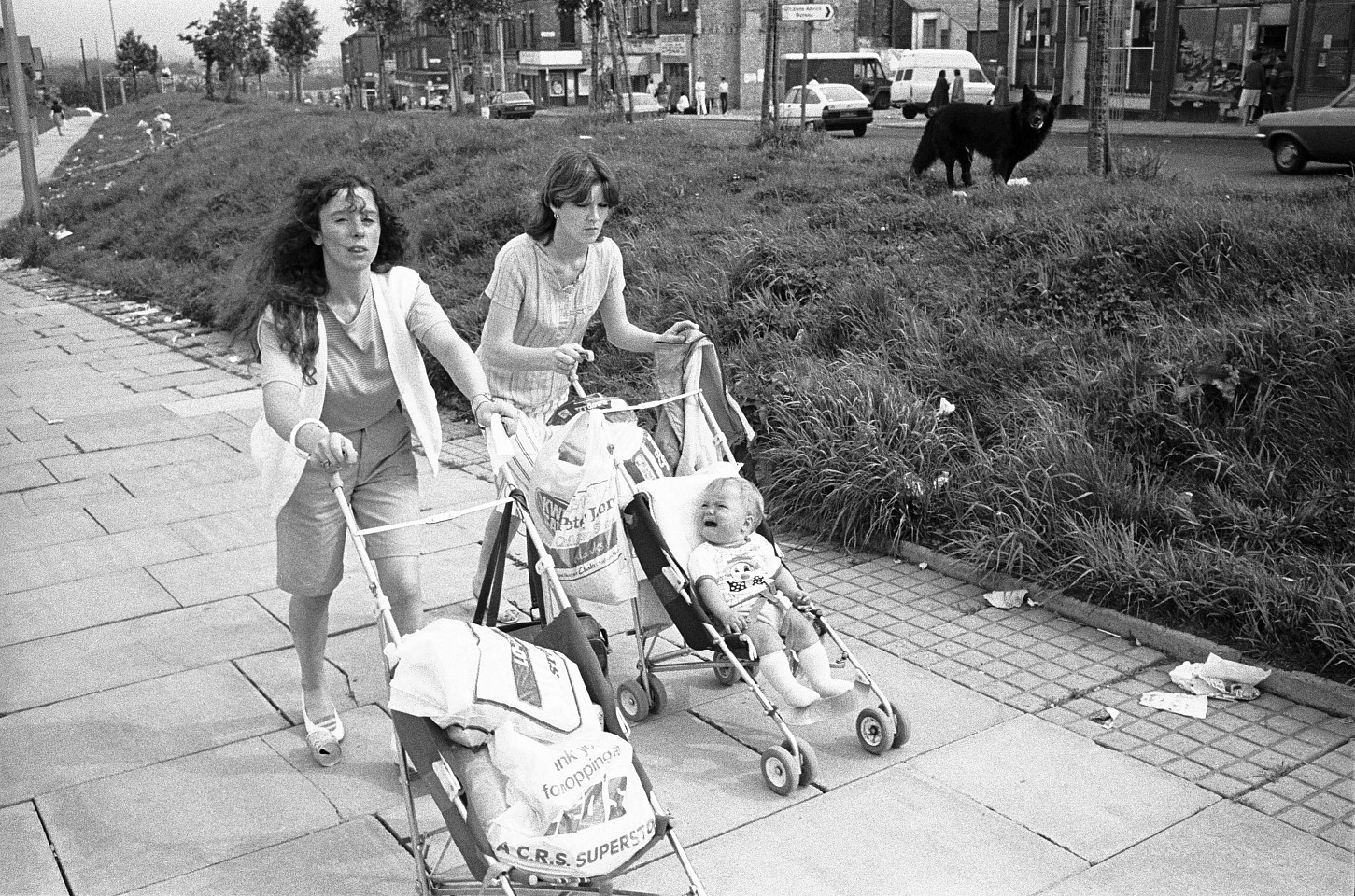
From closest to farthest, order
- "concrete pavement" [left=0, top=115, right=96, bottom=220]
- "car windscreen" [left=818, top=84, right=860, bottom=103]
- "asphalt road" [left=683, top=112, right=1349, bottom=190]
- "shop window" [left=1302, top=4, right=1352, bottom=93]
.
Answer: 1. "asphalt road" [left=683, top=112, right=1349, bottom=190]
2. "shop window" [left=1302, top=4, right=1352, bottom=93]
3. "concrete pavement" [left=0, top=115, right=96, bottom=220]
4. "car windscreen" [left=818, top=84, right=860, bottom=103]

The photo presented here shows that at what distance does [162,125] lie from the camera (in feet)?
117

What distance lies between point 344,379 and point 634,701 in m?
1.50

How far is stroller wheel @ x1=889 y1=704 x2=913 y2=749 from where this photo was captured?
402 centimetres

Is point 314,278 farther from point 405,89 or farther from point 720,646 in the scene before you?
point 405,89

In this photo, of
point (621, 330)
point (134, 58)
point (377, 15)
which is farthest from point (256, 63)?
point (621, 330)

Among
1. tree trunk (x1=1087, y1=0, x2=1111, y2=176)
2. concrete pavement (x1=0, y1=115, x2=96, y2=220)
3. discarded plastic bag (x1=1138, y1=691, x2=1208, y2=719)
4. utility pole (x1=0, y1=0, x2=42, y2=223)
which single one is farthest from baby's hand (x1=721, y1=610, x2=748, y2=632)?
concrete pavement (x1=0, y1=115, x2=96, y2=220)

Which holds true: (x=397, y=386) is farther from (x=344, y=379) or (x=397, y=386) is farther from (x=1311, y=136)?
(x=1311, y=136)

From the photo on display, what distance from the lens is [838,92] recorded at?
31.2 metres

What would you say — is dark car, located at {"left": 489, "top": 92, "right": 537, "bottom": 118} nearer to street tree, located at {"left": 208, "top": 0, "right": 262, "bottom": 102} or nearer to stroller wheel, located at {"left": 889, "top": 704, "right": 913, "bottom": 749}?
street tree, located at {"left": 208, "top": 0, "right": 262, "bottom": 102}

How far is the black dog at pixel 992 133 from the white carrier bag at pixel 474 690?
9.38 m

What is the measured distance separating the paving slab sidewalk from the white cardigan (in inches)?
38.9

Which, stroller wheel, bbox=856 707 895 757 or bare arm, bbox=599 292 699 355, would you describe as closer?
stroller wheel, bbox=856 707 895 757

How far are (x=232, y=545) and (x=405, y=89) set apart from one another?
77.7m

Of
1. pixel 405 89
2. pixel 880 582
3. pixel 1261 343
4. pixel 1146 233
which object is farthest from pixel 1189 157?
pixel 405 89
